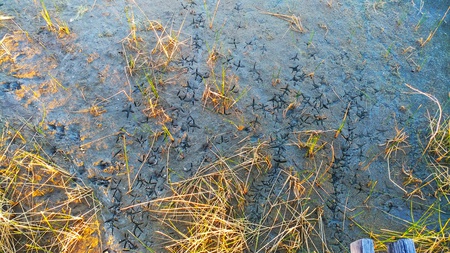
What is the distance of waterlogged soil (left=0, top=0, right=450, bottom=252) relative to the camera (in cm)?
225

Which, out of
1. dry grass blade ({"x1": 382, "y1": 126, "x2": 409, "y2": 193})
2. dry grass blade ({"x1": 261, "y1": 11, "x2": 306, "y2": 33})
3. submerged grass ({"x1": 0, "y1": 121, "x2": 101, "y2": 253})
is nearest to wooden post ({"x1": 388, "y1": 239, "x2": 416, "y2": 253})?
dry grass blade ({"x1": 382, "y1": 126, "x2": 409, "y2": 193})

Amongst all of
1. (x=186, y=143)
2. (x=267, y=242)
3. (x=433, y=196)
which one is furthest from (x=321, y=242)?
(x=186, y=143)

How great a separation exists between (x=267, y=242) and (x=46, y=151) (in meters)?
1.43

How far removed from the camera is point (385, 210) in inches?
87.7

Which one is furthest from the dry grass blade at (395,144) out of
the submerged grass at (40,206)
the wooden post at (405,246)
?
the submerged grass at (40,206)

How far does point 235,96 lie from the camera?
8.63 ft

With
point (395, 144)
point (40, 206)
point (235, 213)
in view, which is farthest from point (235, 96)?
point (40, 206)

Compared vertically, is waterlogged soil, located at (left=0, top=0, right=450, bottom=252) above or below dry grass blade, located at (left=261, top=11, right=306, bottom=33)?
below

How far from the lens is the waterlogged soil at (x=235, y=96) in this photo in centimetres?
225

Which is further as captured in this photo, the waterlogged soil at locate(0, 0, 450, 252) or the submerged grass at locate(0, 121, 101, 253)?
the waterlogged soil at locate(0, 0, 450, 252)

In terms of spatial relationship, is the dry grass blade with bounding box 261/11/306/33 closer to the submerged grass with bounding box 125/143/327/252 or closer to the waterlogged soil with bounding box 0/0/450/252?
the waterlogged soil with bounding box 0/0/450/252

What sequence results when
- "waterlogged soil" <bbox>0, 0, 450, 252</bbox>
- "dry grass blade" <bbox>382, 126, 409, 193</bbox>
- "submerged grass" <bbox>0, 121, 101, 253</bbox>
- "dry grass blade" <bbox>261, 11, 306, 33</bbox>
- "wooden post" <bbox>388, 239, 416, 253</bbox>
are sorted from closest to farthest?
"wooden post" <bbox>388, 239, 416, 253</bbox> < "submerged grass" <bbox>0, 121, 101, 253</bbox> < "waterlogged soil" <bbox>0, 0, 450, 252</bbox> < "dry grass blade" <bbox>382, 126, 409, 193</bbox> < "dry grass blade" <bbox>261, 11, 306, 33</bbox>

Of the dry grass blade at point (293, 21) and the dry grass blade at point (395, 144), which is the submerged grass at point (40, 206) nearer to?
the dry grass blade at point (395, 144)

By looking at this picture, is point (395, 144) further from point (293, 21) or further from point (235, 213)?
point (293, 21)
